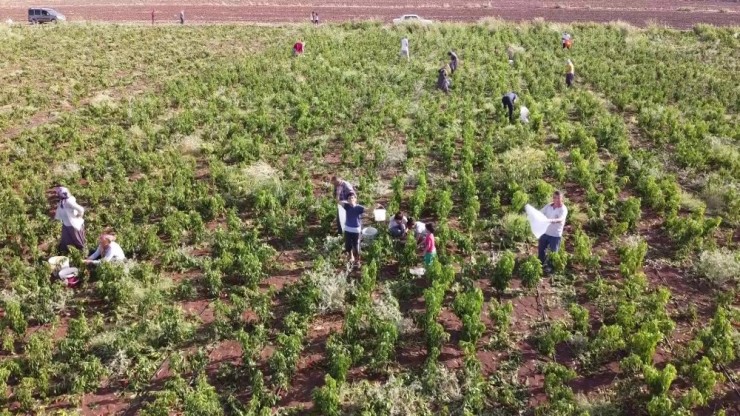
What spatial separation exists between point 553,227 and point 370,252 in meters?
3.02

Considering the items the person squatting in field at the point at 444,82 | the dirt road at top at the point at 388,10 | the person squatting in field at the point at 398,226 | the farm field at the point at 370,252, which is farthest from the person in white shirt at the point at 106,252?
the dirt road at top at the point at 388,10

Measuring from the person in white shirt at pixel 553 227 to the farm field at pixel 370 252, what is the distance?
295mm

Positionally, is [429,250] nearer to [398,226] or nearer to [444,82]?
[398,226]

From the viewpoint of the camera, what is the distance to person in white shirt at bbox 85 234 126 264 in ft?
29.6

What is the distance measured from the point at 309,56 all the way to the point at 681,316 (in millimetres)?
20314

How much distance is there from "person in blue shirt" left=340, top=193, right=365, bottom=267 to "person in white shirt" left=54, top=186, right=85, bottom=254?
4261 millimetres

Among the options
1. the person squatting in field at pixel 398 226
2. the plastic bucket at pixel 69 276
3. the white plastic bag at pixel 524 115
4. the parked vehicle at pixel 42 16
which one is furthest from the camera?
the parked vehicle at pixel 42 16

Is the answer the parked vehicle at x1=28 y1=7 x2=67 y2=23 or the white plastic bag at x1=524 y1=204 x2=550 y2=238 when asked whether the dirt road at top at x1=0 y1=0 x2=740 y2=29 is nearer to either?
the parked vehicle at x1=28 y1=7 x2=67 y2=23

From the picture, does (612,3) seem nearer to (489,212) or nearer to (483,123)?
(483,123)

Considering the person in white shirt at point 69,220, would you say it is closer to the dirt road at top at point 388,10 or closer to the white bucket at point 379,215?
the white bucket at point 379,215

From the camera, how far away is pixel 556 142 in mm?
15859

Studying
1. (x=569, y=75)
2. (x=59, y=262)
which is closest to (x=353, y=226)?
(x=59, y=262)

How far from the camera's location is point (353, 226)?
9.32m

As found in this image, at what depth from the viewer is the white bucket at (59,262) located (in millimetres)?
9086
